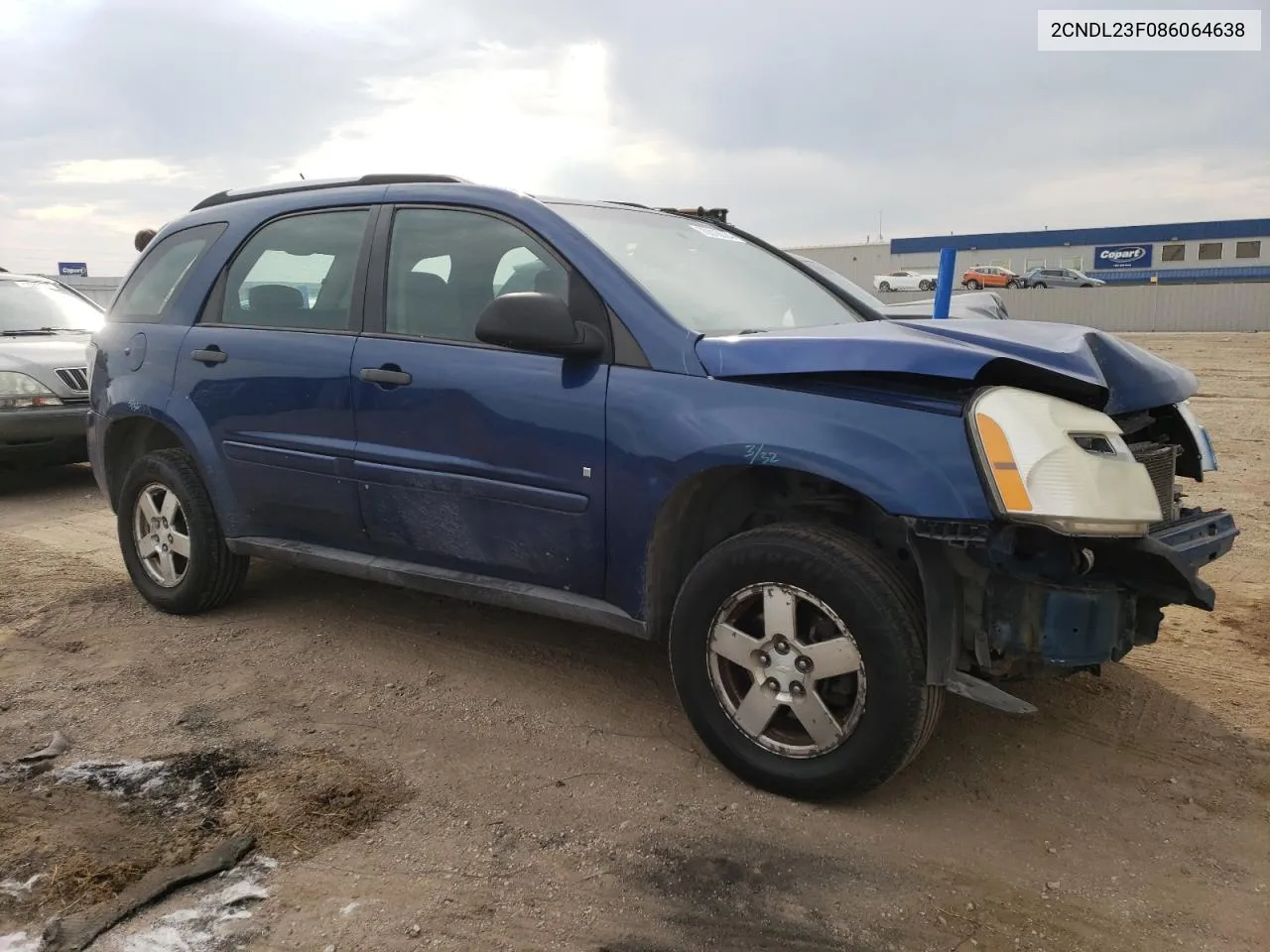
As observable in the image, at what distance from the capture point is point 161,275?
4.74 meters

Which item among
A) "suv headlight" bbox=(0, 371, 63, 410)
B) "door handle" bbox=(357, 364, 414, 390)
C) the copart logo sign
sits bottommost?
"suv headlight" bbox=(0, 371, 63, 410)

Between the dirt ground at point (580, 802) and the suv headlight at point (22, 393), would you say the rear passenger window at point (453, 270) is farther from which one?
the suv headlight at point (22, 393)

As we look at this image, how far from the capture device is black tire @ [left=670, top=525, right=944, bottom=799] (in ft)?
8.94

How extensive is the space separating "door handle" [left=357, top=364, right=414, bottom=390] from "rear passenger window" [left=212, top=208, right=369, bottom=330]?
290 mm

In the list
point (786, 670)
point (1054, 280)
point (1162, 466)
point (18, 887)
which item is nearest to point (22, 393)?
point (18, 887)

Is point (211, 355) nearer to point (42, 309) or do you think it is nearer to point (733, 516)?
point (733, 516)

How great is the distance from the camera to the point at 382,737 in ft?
11.2

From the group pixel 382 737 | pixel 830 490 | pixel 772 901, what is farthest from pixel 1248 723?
pixel 382 737

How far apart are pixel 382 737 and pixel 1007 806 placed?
2.00 meters

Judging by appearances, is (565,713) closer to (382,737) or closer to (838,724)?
(382,737)

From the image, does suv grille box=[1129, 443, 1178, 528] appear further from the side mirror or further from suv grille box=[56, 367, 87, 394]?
suv grille box=[56, 367, 87, 394]

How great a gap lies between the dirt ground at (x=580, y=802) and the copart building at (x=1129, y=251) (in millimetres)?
48882

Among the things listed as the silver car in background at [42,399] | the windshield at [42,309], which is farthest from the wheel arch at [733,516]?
the windshield at [42,309]

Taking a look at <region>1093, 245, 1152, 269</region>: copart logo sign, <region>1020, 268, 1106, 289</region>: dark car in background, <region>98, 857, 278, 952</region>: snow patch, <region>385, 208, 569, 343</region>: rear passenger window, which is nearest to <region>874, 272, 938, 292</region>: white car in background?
<region>1020, 268, 1106, 289</region>: dark car in background
